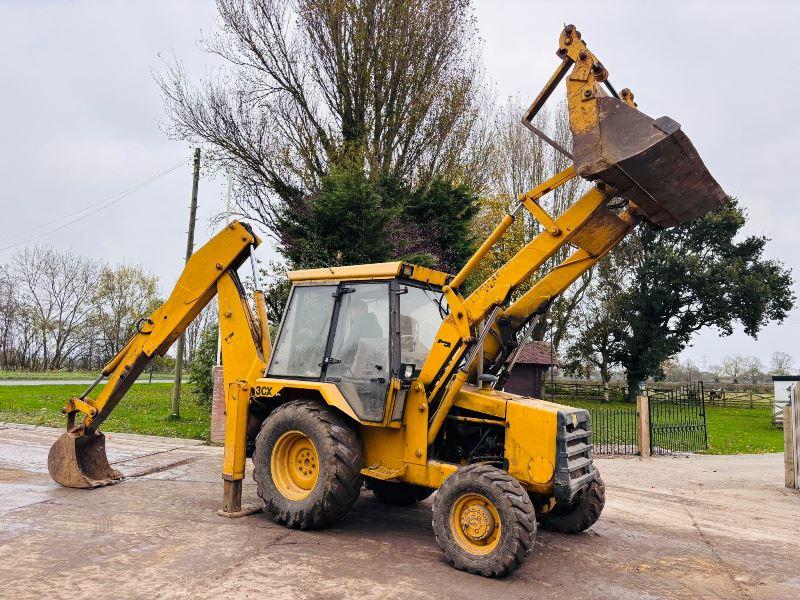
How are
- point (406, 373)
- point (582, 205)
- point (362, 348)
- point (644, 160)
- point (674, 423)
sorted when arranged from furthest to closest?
point (674, 423)
point (362, 348)
point (406, 373)
point (582, 205)
point (644, 160)

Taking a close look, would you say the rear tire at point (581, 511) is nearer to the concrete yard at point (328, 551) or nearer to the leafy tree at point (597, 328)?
the concrete yard at point (328, 551)

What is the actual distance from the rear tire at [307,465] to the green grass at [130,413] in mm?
6952

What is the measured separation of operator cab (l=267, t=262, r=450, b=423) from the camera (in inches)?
251

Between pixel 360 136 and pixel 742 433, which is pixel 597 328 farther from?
pixel 360 136

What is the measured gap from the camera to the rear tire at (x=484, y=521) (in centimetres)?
518

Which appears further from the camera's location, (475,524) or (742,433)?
(742,433)

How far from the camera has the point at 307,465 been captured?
262 inches

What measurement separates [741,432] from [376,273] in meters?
21.2

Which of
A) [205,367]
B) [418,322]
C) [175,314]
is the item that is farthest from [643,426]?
[205,367]

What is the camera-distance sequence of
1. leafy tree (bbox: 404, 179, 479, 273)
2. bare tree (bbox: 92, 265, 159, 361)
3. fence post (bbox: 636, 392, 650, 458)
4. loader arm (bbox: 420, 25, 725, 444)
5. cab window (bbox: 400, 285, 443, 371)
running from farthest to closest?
1. bare tree (bbox: 92, 265, 159, 361)
2. leafy tree (bbox: 404, 179, 479, 273)
3. fence post (bbox: 636, 392, 650, 458)
4. cab window (bbox: 400, 285, 443, 371)
5. loader arm (bbox: 420, 25, 725, 444)

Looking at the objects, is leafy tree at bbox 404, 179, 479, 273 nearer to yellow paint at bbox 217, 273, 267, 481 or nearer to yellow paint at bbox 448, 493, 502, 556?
yellow paint at bbox 217, 273, 267, 481

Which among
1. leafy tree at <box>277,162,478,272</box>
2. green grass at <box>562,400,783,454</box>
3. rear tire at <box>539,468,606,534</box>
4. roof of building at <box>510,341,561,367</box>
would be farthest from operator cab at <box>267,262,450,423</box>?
roof of building at <box>510,341,561,367</box>

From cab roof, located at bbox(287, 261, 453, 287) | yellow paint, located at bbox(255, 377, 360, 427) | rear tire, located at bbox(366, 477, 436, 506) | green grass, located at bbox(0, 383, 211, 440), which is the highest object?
cab roof, located at bbox(287, 261, 453, 287)

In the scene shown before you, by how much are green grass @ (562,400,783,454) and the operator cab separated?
10.6 metres
